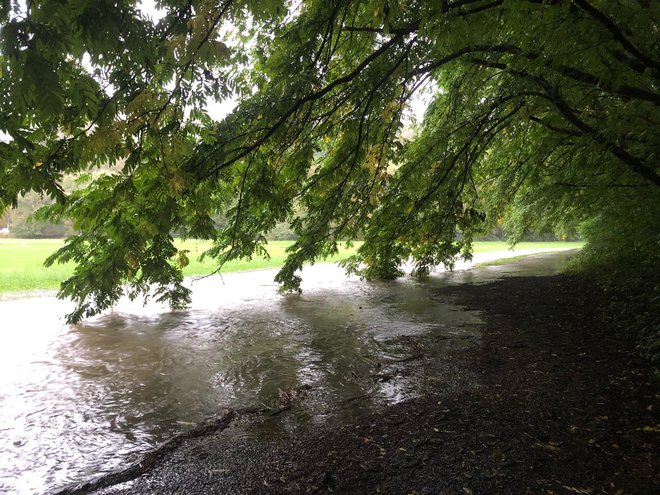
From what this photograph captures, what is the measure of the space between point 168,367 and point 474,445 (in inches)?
197

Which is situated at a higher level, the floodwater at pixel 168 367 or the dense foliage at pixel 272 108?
the dense foliage at pixel 272 108

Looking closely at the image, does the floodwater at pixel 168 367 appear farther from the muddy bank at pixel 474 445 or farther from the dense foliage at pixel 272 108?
the dense foliage at pixel 272 108

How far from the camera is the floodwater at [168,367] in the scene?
167 inches

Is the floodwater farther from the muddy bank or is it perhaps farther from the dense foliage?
the dense foliage

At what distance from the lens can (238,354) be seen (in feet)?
23.7

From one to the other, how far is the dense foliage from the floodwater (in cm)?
137

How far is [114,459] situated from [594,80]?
727 centimetres

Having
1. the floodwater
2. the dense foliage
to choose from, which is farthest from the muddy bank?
the dense foliage

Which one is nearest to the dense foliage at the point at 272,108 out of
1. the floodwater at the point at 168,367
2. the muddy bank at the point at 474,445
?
the floodwater at the point at 168,367

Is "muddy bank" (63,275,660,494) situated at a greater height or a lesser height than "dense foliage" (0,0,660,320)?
lesser

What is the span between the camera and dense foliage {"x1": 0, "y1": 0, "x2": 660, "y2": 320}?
2539 mm

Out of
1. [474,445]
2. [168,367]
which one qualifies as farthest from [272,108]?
[168,367]

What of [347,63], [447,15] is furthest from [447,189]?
[447,15]

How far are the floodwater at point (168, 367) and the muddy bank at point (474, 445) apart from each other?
0.57m
